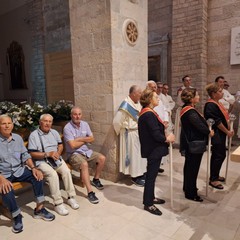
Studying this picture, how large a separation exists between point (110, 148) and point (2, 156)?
152 centimetres

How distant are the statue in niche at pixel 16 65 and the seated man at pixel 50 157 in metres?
7.06

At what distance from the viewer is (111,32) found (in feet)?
10.7

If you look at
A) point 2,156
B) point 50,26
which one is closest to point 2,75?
point 50,26

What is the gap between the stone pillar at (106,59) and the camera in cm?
333

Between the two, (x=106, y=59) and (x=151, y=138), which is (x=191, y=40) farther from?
(x=151, y=138)

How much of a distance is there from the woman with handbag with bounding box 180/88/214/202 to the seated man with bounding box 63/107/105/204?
116 centimetres

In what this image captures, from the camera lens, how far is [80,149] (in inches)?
126

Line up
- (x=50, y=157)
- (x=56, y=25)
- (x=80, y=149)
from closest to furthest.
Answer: (x=50, y=157) → (x=80, y=149) → (x=56, y=25)

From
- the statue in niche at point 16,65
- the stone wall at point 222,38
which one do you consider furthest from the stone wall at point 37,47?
the stone wall at point 222,38

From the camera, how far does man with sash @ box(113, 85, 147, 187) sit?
3.29 metres

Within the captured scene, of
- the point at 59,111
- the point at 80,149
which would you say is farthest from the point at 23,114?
the point at 80,149

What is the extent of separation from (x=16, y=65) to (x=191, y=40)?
22.3ft

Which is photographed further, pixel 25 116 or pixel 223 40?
pixel 223 40

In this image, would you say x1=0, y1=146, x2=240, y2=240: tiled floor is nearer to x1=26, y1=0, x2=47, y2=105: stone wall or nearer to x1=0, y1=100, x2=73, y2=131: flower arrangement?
x1=0, y1=100, x2=73, y2=131: flower arrangement
